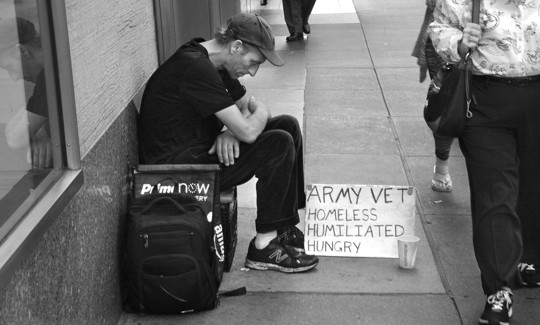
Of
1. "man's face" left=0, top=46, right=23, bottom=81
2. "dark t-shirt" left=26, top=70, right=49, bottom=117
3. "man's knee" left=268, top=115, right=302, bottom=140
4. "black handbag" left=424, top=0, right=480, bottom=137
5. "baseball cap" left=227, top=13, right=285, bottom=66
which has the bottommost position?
"man's knee" left=268, top=115, right=302, bottom=140

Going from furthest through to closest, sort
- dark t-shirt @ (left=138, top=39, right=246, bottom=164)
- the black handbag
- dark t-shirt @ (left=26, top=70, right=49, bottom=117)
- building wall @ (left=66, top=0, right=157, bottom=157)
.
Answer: dark t-shirt @ (left=138, top=39, right=246, bottom=164) < the black handbag < building wall @ (left=66, top=0, right=157, bottom=157) < dark t-shirt @ (left=26, top=70, right=49, bottom=117)

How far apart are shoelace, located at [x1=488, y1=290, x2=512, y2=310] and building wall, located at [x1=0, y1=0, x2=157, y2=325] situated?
65.7 inches

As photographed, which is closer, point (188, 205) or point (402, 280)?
point (188, 205)

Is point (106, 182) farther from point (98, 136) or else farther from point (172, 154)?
point (172, 154)

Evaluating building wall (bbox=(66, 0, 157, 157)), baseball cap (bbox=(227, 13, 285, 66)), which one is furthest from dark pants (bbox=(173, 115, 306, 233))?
building wall (bbox=(66, 0, 157, 157))

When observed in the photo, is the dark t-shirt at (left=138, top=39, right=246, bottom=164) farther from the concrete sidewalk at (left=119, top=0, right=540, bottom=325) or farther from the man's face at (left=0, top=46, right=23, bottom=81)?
the man's face at (left=0, top=46, right=23, bottom=81)

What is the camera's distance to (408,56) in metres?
10.1

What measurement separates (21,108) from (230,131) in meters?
1.58

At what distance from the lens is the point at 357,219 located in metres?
4.70

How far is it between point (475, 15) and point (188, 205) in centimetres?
150

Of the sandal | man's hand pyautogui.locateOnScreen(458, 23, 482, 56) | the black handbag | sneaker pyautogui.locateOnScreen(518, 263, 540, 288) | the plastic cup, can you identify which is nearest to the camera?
man's hand pyautogui.locateOnScreen(458, 23, 482, 56)

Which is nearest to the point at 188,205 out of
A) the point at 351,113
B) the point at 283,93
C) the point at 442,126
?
the point at 442,126

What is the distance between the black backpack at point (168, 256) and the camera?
12.3 feet

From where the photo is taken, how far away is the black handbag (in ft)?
12.4
